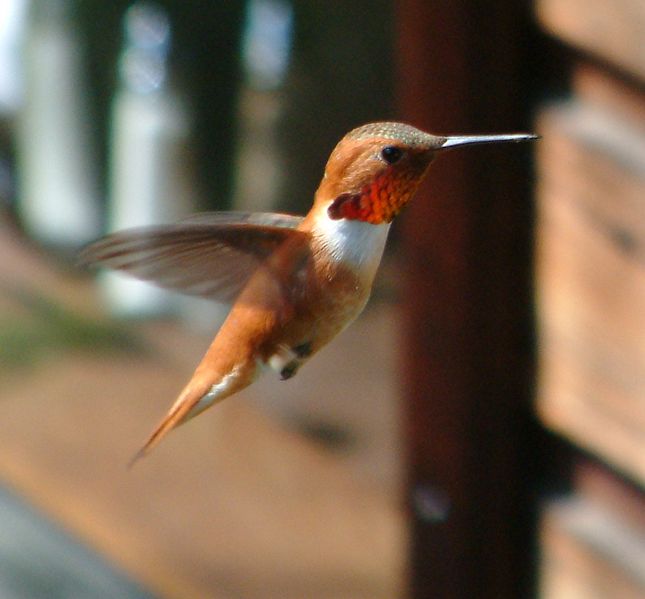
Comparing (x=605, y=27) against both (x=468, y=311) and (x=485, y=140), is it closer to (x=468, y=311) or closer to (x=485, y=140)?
(x=468, y=311)

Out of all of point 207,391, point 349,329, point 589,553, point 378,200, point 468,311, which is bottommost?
point 349,329

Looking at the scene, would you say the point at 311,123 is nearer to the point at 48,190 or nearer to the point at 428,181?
the point at 48,190

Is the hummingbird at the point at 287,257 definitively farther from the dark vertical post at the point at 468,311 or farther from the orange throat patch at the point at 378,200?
the dark vertical post at the point at 468,311

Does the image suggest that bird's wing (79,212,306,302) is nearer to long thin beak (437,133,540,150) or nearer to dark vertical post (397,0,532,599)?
long thin beak (437,133,540,150)

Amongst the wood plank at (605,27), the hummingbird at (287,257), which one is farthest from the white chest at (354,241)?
the wood plank at (605,27)

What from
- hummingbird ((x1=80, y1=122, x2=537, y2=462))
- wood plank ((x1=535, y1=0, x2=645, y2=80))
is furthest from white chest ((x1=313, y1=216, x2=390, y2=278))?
wood plank ((x1=535, y1=0, x2=645, y2=80))

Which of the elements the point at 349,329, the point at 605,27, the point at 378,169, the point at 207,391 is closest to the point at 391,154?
the point at 378,169

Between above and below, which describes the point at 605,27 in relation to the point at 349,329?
above
